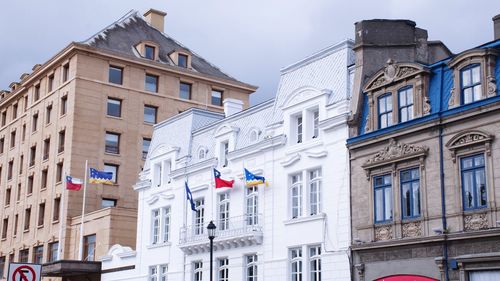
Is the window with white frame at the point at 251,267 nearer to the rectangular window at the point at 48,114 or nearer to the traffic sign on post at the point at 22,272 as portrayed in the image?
the traffic sign on post at the point at 22,272

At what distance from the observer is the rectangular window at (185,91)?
6875 cm

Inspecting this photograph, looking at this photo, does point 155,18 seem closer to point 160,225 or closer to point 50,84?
point 50,84

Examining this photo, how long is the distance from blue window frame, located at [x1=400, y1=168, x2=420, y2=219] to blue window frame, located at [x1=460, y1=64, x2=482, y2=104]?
3330 millimetres

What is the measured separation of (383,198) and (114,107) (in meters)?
37.4

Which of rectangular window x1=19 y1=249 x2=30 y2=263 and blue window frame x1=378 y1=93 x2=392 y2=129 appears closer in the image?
blue window frame x1=378 y1=93 x2=392 y2=129

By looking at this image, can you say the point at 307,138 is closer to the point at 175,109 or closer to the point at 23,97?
the point at 175,109

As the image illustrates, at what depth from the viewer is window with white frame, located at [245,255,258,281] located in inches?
1501

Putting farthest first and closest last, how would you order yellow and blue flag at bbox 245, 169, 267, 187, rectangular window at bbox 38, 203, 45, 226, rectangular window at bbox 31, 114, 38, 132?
rectangular window at bbox 31, 114, 38, 132 < rectangular window at bbox 38, 203, 45, 226 < yellow and blue flag at bbox 245, 169, 267, 187

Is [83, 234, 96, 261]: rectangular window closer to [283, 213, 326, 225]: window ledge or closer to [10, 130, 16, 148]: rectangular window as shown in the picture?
[10, 130, 16, 148]: rectangular window

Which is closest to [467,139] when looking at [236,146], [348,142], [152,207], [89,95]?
[348,142]

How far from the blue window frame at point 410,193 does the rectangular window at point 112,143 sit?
3678cm

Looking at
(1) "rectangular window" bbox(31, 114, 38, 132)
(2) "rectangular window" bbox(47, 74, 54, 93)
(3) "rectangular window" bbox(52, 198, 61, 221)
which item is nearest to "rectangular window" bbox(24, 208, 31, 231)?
(3) "rectangular window" bbox(52, 198, 61, 221)

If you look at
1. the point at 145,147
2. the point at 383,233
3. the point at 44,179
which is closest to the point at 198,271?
the point at 383,233

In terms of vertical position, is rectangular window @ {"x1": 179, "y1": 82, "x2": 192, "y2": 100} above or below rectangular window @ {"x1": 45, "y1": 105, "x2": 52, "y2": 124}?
above
